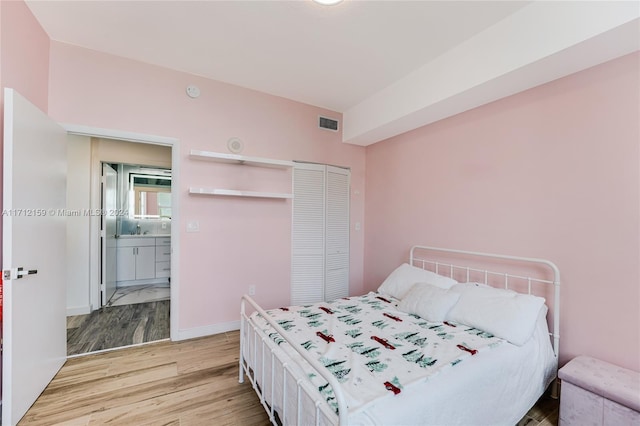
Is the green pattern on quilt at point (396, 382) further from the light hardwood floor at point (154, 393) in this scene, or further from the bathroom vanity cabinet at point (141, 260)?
the bathroom vanity cabinet at point (141, 260)

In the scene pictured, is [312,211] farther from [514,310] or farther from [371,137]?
[514,310]

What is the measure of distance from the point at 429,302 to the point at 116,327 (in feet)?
11.3

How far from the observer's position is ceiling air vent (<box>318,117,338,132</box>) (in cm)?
380

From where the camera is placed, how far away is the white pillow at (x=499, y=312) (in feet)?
6.27

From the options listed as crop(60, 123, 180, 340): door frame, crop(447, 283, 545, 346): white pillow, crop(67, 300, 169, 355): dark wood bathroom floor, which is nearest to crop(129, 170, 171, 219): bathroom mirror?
crop(67, 300, 169, 355): dark wood bathroom floor

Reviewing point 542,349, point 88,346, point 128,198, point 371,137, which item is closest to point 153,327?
point 88,346

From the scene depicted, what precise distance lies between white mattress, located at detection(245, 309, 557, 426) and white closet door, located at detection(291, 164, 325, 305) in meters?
1.60

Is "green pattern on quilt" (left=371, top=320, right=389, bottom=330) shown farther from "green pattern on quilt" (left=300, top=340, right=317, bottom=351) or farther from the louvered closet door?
the louvered closet door

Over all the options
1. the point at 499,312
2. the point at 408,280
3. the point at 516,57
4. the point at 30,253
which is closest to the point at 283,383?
the point at 499,312

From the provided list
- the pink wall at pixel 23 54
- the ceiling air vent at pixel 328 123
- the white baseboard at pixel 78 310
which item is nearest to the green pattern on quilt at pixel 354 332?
the pink wall at pixel 23 54

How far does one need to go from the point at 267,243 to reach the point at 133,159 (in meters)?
2.49

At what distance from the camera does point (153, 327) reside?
332 cm

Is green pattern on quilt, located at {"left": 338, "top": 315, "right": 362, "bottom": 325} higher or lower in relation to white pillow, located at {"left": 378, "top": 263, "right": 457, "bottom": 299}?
lower

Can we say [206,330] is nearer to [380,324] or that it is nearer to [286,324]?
[286,324]
